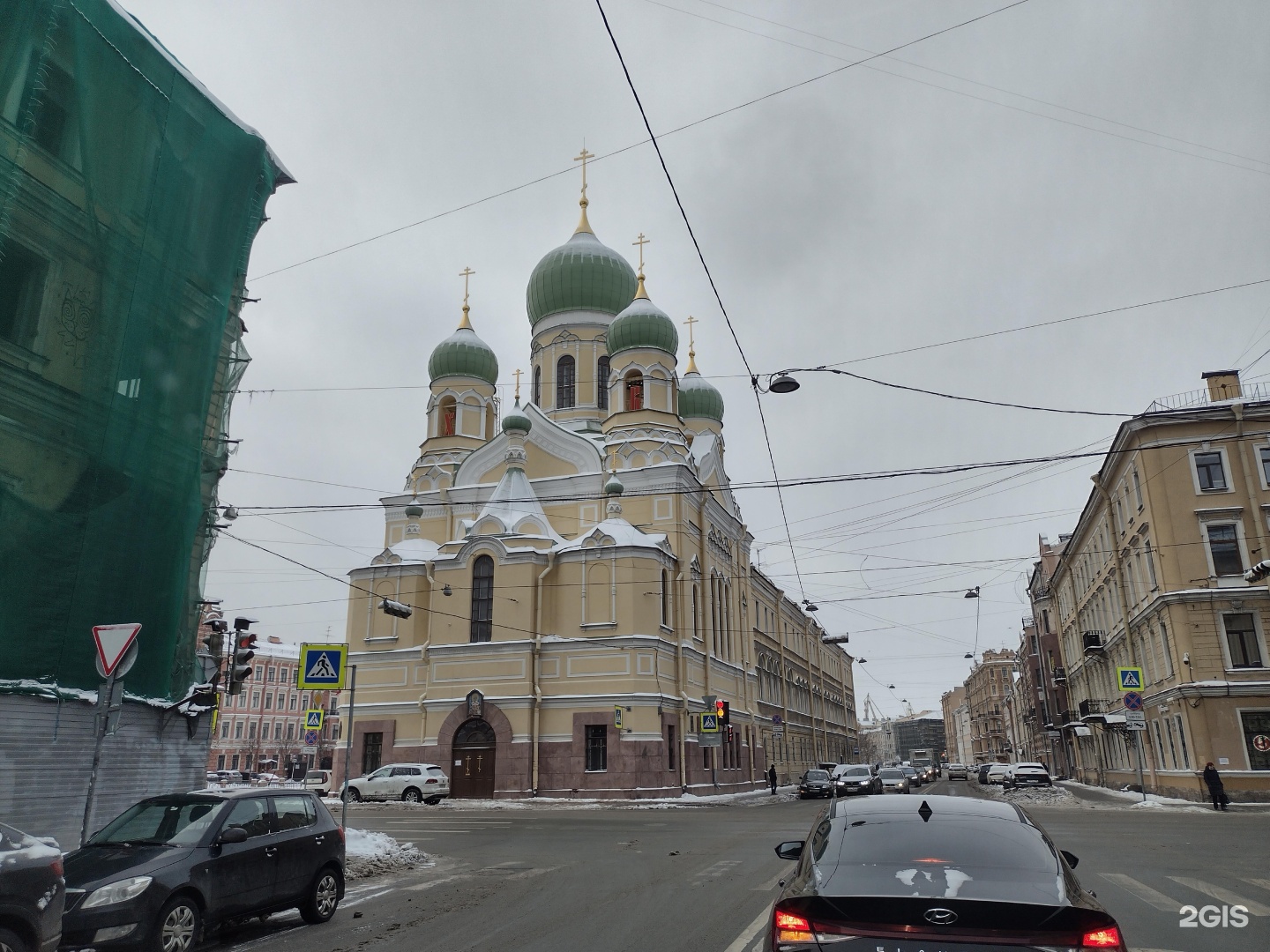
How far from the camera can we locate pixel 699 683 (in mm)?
40656

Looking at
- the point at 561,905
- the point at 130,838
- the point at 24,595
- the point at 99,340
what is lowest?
the point at 561,905

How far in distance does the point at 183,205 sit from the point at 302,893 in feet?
35.7

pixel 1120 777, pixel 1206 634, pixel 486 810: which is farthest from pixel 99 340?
pixel 1120 777

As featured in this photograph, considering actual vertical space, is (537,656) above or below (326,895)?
above

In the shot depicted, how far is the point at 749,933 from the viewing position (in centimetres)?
848

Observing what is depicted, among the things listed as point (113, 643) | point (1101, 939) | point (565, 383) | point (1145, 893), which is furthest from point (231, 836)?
point (565, 383)

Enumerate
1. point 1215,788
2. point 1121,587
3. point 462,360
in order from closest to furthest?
1. point 1215,788
2. point 1121,587
3. point 462,360

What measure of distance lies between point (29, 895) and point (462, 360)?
40260mm

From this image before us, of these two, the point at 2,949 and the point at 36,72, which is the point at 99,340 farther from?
the point at 2,949

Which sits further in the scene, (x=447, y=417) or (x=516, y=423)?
(x=447, y=417)

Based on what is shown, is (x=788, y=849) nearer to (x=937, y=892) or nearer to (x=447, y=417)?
(x=937, y=892)

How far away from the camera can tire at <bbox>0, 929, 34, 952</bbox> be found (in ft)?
21.2

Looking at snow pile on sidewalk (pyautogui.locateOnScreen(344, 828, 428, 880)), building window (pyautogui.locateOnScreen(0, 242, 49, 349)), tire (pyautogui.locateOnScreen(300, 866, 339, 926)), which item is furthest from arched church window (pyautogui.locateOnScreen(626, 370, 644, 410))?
tire (pyautogui.locateOnScreen(300, 866, 339, 926))

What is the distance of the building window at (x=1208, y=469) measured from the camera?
29750 millimetres
